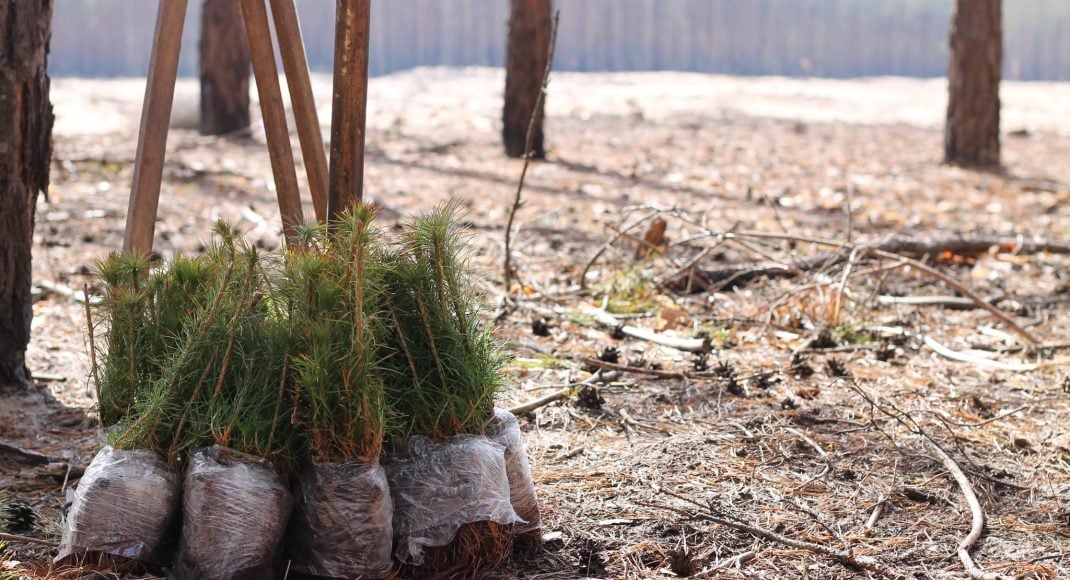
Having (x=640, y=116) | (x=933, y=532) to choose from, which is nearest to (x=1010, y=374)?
(x=933, y=532)

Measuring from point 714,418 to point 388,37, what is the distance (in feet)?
54.1

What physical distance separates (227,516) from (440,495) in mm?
439

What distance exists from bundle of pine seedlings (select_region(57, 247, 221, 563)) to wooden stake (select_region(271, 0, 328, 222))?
53 centimetres

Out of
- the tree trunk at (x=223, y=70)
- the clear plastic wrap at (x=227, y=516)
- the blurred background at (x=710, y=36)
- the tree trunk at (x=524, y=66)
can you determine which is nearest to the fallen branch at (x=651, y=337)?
the clear plastic wrap at (x=227, y=516)

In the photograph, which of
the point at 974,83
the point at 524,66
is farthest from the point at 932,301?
the point at 524,66

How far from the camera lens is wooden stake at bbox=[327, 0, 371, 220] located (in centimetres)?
260

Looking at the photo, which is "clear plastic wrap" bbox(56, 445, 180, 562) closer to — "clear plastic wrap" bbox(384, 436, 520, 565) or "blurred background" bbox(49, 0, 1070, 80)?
"clear plastic wrap" bbox(384, 436, 520, 565)

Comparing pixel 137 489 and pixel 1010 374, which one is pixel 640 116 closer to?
pixel 1010 374

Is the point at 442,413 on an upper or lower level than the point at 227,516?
upper

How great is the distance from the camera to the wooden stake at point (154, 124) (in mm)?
2748

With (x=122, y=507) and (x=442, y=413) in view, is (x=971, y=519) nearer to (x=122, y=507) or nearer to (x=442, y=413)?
(x=442, y=413)

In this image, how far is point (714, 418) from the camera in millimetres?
3457

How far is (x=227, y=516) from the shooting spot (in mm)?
2084

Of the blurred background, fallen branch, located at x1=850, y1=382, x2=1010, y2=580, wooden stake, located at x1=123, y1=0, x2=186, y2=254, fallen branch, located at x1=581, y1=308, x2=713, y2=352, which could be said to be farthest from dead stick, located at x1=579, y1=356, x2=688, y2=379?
the blurred background
